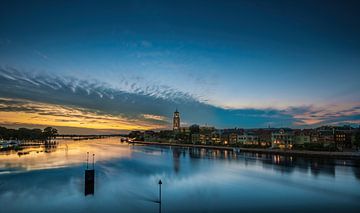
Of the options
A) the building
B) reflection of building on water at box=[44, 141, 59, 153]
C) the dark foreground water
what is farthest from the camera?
the building

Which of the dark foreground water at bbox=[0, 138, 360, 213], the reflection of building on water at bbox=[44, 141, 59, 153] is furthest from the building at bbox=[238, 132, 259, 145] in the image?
the reflection of building on water at bbox=[44, 141, 59, 153]

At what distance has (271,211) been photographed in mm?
19781

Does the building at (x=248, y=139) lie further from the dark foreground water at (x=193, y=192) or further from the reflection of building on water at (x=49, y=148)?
the reflection of building on water at (x=49, y=148)

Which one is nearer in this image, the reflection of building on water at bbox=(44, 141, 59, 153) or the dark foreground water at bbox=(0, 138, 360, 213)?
the dark foreground water at bbox=(0, 138, 360, 213)

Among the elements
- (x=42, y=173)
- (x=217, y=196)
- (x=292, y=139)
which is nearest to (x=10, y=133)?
(x=42, y=173)

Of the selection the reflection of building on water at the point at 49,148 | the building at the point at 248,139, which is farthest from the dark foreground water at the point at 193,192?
the building at the point at 248,139

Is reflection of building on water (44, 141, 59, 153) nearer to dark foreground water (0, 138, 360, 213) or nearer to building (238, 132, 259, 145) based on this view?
dark foreground water (0, 138, 360, 213)

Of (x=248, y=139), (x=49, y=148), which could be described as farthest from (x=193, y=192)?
(x=248, y=139)

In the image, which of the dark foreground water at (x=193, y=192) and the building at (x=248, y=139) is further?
the building at (x=248, y=139)

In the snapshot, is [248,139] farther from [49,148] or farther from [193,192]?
[193,192]

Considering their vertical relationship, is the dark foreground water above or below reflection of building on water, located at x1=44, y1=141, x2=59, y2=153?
above

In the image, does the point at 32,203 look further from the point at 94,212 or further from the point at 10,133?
the point at 10,133

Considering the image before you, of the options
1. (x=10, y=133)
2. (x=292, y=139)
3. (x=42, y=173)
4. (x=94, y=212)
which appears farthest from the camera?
(x=10, y=133)

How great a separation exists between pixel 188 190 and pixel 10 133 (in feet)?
411
